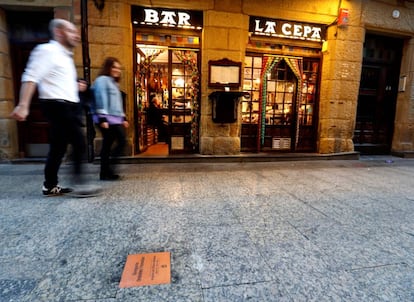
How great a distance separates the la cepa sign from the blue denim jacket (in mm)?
3517

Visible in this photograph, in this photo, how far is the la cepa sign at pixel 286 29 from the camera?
17.8 ft

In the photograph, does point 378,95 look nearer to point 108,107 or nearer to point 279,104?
point 279,104

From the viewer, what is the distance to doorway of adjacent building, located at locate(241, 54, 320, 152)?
589 cm

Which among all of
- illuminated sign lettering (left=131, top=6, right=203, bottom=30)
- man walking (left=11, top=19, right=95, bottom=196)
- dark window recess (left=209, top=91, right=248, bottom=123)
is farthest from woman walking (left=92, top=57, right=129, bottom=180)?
dark window recess (left=209, top=91, right=248, bottom=123)

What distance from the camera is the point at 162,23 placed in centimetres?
503

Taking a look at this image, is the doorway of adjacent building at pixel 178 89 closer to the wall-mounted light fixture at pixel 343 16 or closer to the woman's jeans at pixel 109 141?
the woman's jeans at pixel 109 141

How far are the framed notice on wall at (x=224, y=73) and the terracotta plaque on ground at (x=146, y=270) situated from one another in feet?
13.8

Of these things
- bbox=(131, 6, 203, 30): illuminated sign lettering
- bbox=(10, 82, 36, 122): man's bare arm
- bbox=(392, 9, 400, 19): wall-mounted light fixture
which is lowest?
bbox=(10, 82, 36, 122): man's bare arm

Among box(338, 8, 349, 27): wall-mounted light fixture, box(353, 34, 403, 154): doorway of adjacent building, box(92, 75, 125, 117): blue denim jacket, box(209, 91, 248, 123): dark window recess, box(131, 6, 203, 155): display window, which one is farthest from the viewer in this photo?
box(353, 34, 403, 154): doorway of adjacent building

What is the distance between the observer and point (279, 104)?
6125mm

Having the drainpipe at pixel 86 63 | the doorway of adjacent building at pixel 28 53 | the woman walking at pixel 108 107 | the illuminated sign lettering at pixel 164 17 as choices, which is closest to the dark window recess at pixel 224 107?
the illuminated sign lettering at pixel 164 17

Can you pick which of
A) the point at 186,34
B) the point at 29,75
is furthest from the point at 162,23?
the point at 29,75

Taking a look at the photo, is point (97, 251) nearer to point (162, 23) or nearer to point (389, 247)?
point (389, 247)

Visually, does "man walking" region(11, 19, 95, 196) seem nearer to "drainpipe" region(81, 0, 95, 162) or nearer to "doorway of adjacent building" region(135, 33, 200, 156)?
"drainpipe" region(81, 0, 95, 162)
